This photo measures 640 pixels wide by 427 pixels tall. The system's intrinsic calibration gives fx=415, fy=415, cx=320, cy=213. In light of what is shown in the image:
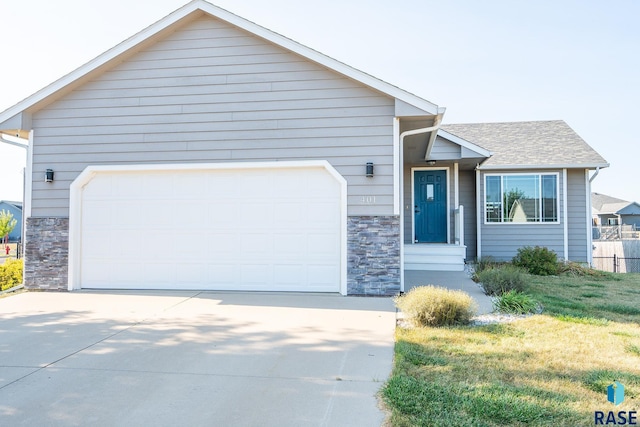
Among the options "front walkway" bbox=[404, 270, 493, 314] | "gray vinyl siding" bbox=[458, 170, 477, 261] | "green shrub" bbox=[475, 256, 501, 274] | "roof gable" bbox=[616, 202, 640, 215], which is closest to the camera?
"front walkway" bbox=[404, 270, 493, 314]

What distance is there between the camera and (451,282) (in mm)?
8438

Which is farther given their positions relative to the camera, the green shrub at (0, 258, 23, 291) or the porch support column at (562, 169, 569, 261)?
the porch support column at (562, 169, 569, 261)

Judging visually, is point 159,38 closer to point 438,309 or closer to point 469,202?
point 438,309

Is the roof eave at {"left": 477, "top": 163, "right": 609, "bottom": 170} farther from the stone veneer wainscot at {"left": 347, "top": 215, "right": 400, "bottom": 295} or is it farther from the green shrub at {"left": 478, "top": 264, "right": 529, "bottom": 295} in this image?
the stone veneer wainscot at {"left": 347, "top": 215, "right": 400, "bottom": 295}

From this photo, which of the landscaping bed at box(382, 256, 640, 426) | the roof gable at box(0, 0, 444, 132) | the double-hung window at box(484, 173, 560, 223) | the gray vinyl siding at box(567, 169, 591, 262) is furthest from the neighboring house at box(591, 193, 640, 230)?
the landscaping bed at box(382, 256, 640, 426)

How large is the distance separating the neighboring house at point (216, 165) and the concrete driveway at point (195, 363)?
50.1 inches

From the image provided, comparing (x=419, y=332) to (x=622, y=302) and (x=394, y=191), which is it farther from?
(x=622, y=302)

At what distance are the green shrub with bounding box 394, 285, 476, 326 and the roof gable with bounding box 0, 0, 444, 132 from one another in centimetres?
321

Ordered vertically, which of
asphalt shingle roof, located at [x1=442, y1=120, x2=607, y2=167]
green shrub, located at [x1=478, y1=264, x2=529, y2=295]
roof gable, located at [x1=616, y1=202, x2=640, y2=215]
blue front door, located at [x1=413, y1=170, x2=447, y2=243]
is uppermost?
asphalt shingle roof, located at [x1=442, y1=120, x2=607, y2=167]

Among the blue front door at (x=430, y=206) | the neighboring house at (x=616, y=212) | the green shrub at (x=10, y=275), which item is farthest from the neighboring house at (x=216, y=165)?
the neighboring house at (x=616, y=212)

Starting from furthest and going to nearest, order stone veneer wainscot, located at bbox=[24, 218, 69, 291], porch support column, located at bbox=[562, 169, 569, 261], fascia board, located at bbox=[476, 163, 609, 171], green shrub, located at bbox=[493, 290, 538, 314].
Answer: porch support column, located at bbox=[562, 169, 569, 261] → fascia board, located at bbox=[476, 163, 609, 171] → stone veneer wainscot, located at bbox=[24, 218, 69, 291] → green shrub, located at bbox=[493, 290, 538, 314]

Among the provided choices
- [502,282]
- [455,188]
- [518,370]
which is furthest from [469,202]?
[518,370]

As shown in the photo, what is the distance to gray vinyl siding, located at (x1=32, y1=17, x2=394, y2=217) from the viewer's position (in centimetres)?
729

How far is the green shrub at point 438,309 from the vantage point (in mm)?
5164
